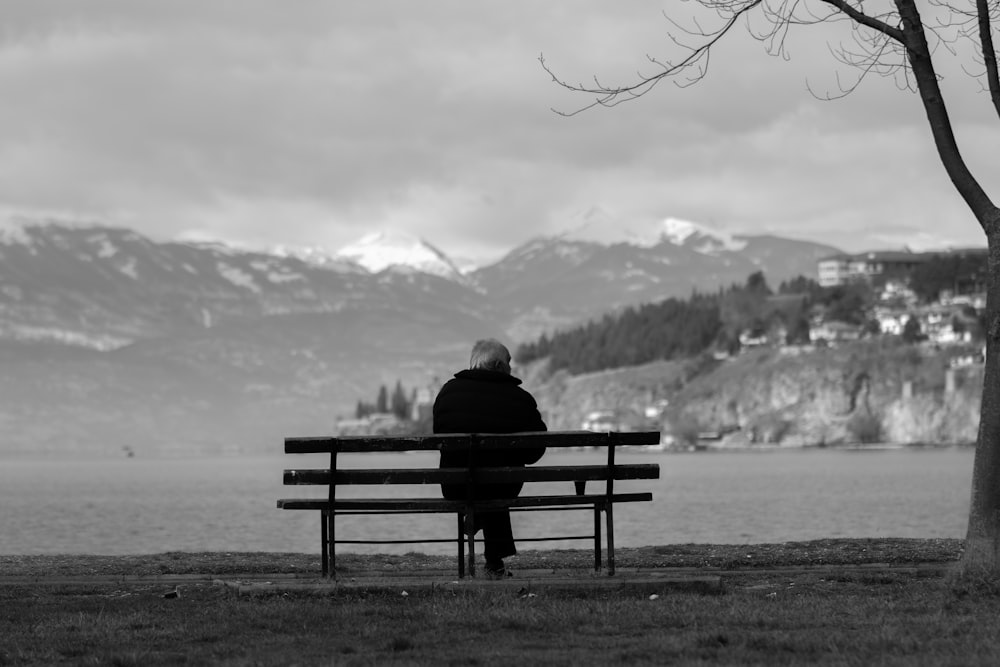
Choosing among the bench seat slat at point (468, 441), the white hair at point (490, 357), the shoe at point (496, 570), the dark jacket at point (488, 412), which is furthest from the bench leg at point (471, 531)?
the white hair at point (490, 357)

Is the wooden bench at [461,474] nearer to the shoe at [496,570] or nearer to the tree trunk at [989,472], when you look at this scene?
the shoe at [496,570]

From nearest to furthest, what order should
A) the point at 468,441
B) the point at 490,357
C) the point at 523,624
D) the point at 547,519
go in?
the point at 523,624 < the point at 468,441 < the point at 490,357 < the point at 547,519

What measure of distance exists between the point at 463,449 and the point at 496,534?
1.30m

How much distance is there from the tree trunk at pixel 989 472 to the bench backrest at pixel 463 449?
10.6 feet

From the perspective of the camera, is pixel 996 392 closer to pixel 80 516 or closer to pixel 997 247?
pixel 997 247

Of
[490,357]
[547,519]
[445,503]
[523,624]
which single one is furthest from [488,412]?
[547,519]

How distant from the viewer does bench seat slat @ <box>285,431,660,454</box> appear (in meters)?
15.3

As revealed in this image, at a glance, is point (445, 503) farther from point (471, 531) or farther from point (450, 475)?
point (471, 531)

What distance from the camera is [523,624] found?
1273 centimetres

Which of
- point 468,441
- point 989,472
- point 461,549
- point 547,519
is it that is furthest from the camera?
point 547,519

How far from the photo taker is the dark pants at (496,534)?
1631 cm

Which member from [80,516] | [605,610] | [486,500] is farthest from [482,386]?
[80,516]

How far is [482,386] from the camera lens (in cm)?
1633

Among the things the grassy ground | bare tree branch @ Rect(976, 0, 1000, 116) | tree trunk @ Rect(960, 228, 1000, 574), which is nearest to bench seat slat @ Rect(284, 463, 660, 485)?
the grassy ground
